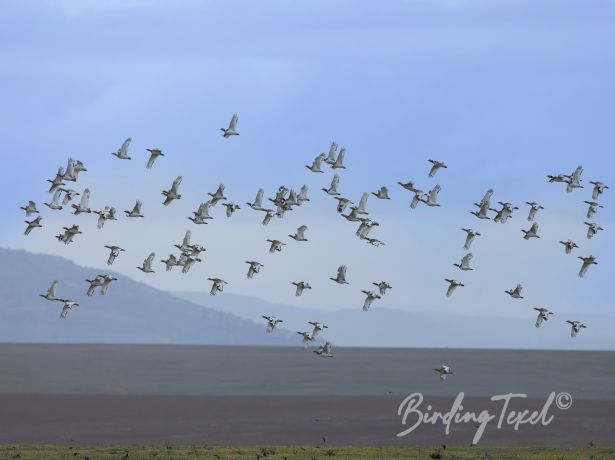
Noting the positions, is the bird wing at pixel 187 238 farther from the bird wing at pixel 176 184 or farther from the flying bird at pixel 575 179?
the flying bird at pixel 575 179

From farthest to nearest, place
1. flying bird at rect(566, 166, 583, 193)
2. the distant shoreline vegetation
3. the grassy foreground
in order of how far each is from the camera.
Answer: flying bird at rect(566, 166, 583, 193) < the distant shoreline vegetation < the grassy foreground

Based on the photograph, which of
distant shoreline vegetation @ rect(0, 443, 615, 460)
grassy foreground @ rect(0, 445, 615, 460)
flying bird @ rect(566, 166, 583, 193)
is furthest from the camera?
flying bird @ rect(566, 166, 583, 193)

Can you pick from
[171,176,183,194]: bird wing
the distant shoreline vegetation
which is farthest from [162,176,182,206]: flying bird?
the distant shoreline vegetation

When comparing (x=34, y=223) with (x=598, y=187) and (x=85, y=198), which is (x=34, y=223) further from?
(x=598, y=187)

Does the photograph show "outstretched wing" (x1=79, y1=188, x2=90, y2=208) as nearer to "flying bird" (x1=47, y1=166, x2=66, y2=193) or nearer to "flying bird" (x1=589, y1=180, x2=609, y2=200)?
"flying bird" (x1=47, y1=166, x2=66, y2=193)

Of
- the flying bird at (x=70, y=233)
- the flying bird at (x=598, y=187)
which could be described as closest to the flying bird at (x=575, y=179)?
the flying bird at (x=598, y=187)

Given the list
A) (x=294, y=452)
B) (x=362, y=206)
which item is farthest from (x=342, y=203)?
(x=294, y=452)

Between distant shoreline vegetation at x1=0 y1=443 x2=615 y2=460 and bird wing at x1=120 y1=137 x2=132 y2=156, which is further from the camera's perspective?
bird wing at x1=120 y1=137 x2=132 y2=156

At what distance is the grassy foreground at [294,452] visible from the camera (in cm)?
8381

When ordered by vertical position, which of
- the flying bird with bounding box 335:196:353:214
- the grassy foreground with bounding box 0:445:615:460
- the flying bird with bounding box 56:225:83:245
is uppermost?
the flying bird with bounding box 335:196:353:214

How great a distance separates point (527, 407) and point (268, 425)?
27.7 metres

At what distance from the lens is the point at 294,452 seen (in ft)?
288

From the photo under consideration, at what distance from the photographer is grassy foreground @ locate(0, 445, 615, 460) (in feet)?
275

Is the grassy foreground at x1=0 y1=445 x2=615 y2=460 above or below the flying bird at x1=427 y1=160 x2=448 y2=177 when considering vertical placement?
below
